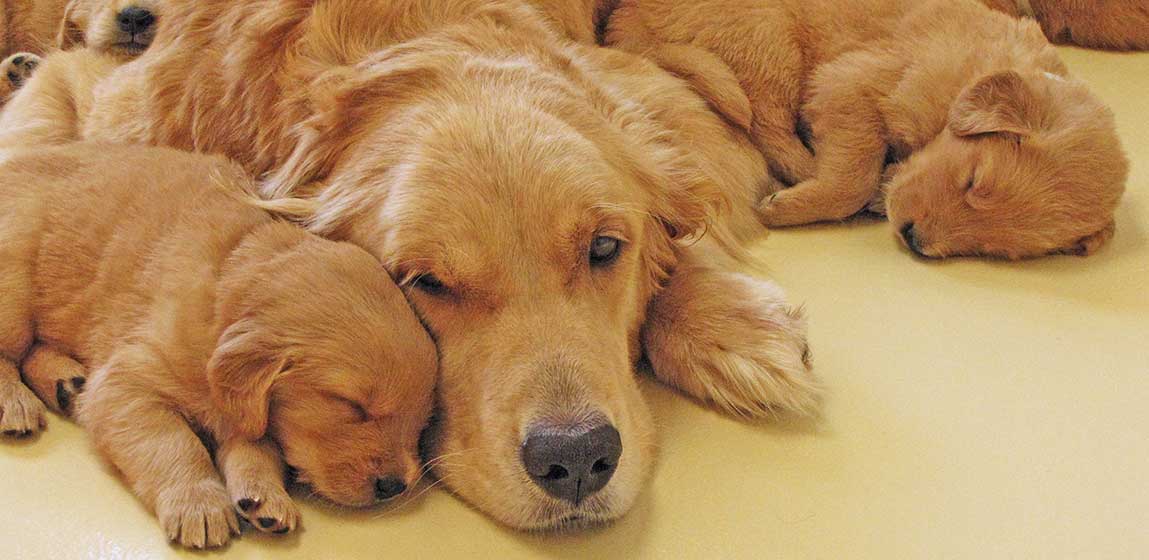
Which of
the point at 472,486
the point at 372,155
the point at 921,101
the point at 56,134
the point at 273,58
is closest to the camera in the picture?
the point at 472,486

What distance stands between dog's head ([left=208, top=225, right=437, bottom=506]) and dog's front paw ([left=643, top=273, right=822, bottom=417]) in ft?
1.88

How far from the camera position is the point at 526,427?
1603mm

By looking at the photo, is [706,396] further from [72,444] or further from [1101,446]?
[72,444]

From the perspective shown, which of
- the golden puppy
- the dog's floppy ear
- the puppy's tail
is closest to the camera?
the puppy's tail

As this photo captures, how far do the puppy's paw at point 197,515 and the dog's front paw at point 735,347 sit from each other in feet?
2.88

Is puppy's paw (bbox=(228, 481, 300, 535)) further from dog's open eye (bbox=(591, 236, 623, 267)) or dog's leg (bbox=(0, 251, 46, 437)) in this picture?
dog's open eye (bbox=(591, 236, 623, 267))

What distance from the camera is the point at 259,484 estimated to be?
1.62m

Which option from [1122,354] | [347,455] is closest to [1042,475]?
[1122,354]

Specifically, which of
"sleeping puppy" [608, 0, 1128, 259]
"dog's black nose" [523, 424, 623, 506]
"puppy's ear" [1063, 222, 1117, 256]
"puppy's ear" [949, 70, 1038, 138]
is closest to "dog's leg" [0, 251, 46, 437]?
"dog's black nose" [523, 424, 623, 506]

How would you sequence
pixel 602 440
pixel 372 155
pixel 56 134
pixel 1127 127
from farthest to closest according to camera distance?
pixel 1127 127 < pixel 56 134 < pixel 372 155 < pixel 602 440

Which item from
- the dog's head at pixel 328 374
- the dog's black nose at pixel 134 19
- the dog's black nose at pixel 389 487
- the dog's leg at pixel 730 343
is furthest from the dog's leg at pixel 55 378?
the dog's black nose at pixel 134 19

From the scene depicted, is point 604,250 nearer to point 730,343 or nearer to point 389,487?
point 730,343

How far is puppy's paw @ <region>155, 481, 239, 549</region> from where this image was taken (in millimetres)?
1567

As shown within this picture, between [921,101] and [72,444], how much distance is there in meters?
2.19
